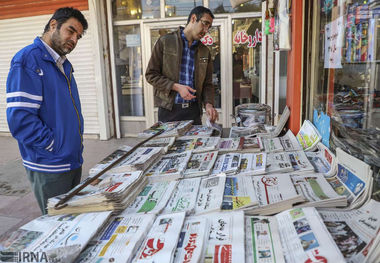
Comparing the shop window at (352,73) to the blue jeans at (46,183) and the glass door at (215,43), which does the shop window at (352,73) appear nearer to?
the blue jeans at (46,183)

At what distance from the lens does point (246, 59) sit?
16.7ft

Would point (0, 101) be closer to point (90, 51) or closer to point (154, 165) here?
point (90, 51)

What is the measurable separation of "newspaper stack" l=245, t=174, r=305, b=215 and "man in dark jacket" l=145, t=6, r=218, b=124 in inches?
49.0

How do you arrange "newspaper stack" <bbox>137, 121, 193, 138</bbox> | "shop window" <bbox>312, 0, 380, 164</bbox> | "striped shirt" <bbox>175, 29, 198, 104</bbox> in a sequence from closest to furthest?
"shop window" <bbox>312, 0, 380, 164</bbox> → "newspaper stack" <bbox>137, 121, 193, 138</bbox> → "striped shirt" <bbox>175, 29, 198, 104</bbox>

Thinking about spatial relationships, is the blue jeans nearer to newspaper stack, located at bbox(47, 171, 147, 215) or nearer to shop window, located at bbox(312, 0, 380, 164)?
newspaper stack, located at bbox(47, 171, 147, 215)

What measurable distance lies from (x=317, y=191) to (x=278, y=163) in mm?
361

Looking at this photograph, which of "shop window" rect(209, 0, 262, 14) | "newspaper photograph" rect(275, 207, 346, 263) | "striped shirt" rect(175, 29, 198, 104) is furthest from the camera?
"shop window" rect(209, 0, 262, 14)

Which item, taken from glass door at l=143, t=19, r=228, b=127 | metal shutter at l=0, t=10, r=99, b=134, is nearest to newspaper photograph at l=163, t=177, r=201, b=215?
glass door at l=143, t=19, r=228, b=127

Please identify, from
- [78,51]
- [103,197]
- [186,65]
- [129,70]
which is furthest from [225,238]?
[78,51]

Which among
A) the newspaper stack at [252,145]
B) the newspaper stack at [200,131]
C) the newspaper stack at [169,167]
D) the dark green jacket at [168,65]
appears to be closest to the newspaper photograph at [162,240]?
the newspaper stack at [169,167]

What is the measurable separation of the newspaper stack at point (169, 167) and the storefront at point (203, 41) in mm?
3470

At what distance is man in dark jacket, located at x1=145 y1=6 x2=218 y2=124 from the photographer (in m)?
2.51

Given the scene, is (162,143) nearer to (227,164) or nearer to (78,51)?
(227,164)

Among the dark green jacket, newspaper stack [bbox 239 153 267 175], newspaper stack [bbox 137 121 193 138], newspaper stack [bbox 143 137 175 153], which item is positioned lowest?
newspaper stack [bbox 239 153 267 175]
